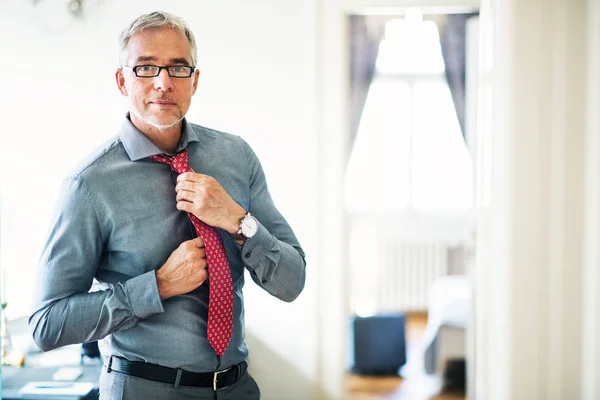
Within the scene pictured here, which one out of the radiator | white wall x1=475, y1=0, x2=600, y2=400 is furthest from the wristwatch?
the radiator

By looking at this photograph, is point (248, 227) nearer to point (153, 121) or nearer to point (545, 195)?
point (153, 121)

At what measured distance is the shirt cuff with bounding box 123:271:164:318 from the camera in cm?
132

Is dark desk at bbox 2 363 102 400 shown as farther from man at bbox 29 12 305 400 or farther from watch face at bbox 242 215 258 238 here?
watch face at bbox 242 215 258 238

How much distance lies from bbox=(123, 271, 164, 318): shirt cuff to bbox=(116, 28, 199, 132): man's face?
365 millimetres

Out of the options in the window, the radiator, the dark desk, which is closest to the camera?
the dark desk

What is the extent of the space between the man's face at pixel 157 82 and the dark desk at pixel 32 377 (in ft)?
3.69

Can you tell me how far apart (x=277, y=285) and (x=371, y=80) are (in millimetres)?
3483

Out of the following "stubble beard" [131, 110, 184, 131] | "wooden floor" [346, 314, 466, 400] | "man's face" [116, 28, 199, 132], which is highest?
"man's face" [116, 28, 199, 132]

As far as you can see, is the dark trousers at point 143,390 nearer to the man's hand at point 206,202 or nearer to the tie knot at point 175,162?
the man's hand at point 206,202

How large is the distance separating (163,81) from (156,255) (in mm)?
412

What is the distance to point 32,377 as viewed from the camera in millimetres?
2221

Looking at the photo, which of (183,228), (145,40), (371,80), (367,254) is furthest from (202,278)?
(367,254)

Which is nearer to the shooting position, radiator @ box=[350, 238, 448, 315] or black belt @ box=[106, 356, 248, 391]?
black belt @ box=[106, 356, 248, 391]

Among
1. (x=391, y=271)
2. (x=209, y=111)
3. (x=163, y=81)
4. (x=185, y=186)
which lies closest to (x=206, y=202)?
(x=185, y=186)
